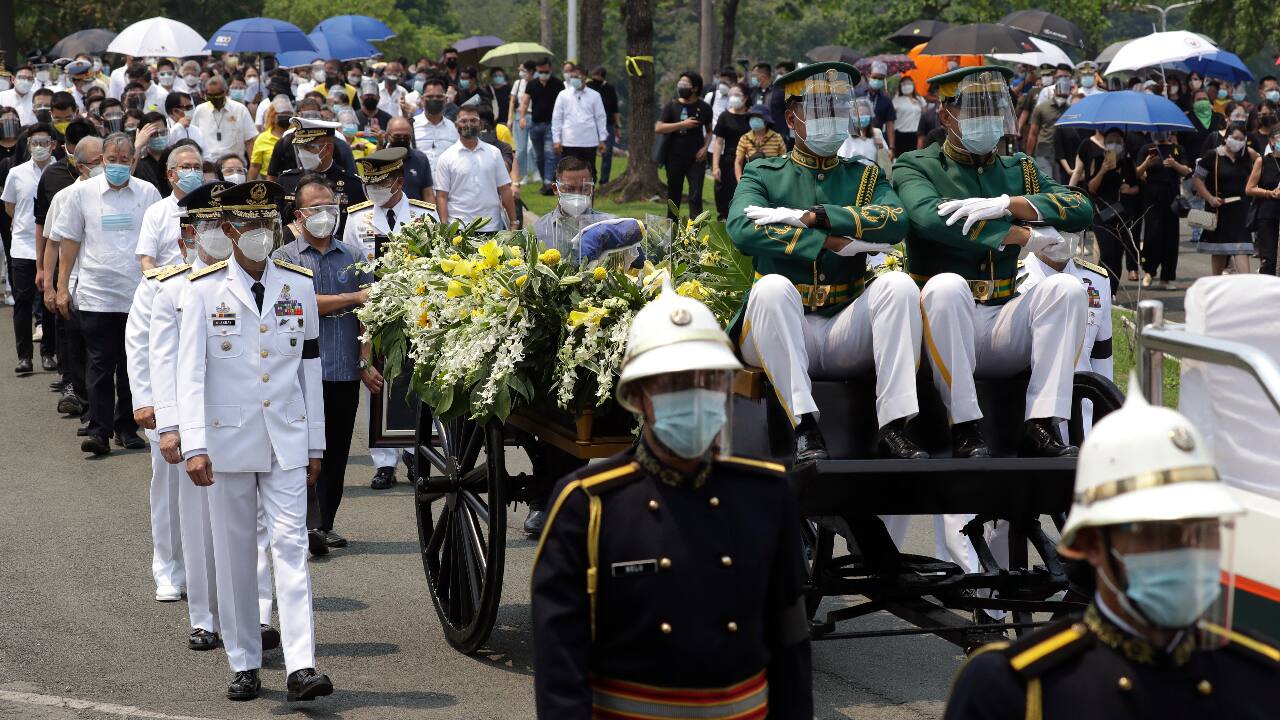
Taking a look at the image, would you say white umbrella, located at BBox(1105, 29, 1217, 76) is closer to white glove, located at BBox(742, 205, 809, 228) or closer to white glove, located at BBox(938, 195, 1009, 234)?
white glove, located at BBox(938, 195, 1009, 234)

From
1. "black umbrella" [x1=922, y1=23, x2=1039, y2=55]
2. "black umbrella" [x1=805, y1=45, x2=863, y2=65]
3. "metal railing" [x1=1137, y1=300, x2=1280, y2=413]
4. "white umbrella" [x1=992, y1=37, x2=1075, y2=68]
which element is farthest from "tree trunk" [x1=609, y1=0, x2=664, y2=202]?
"metal railing" [x1=1137, y1=300, x2=1280, y2=413]

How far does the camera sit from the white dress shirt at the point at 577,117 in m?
23.6

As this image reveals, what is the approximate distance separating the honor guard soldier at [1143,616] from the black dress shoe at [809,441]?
9.84 feet

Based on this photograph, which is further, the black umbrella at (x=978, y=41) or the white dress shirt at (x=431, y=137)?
the black umbrella at (x=978, y=41)

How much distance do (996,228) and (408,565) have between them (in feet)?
13.6

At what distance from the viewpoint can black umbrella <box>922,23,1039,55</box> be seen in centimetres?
2461

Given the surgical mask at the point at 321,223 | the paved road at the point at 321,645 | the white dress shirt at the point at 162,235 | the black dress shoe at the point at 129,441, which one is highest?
the surgical mask at the point at 321,223

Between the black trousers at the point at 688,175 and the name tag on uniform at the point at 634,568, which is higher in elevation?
the black trousers at the point at 688,175

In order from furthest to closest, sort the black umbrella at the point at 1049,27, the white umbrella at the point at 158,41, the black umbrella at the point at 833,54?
the black umbrella at the point at 833,54 → the black umbrella at the point at 1049,27 → the white umbrella at the point at 158,41

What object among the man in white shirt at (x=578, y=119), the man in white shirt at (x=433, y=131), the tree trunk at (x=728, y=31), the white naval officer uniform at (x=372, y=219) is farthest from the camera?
the tree trunk at (x=728, y=31)

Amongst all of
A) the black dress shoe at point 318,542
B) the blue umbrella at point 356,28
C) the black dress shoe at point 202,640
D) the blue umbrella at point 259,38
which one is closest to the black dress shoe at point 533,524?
the black dress shoe at point 318,542

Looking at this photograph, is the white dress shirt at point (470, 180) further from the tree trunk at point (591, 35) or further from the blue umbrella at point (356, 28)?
the blue umbrella at point (356, 28)

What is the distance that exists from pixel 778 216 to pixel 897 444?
1.01 meters

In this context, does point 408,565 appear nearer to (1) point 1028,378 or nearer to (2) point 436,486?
(2) point 436,486
